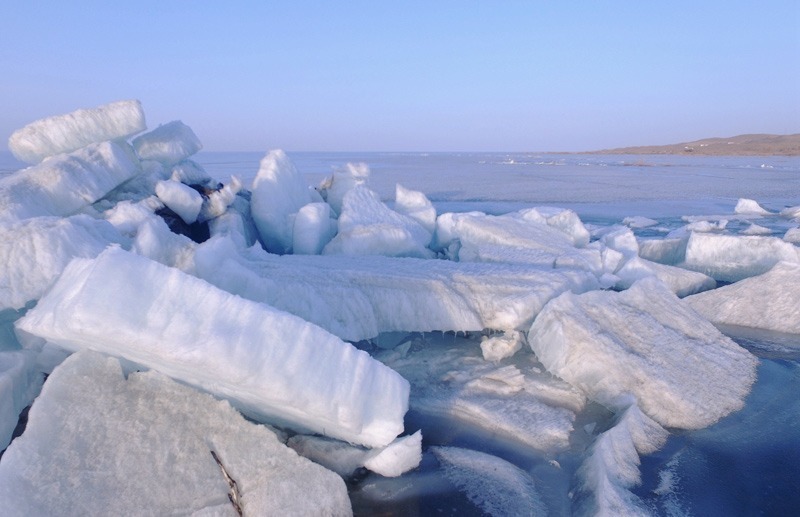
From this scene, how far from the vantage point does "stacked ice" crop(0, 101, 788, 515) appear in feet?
6.79

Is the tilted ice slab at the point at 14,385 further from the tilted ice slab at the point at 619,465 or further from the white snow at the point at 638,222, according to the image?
the white snow at the point at 638,222

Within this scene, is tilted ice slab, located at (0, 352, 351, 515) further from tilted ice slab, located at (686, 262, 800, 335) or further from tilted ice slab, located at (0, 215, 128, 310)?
tilted ice slab, located at (686, 262, 800, 335)

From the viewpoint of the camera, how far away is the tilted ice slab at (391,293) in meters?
3.63

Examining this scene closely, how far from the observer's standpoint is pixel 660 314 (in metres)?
3.89

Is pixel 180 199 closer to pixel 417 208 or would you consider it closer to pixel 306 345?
pixel 417 208

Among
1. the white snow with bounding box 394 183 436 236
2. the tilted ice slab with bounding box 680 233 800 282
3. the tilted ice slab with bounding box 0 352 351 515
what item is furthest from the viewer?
the white snow with bounding box 394 183 436 236

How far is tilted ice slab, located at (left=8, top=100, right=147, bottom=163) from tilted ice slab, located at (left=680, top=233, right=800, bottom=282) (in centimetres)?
615

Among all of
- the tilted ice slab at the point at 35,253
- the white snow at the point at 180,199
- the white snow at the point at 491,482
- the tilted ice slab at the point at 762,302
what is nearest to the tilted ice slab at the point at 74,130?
the white snow at the point at 180,199

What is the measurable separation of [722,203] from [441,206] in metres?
6.77

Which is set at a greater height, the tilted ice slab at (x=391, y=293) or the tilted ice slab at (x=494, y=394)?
the tilted ice slab at (x=391, y=293)

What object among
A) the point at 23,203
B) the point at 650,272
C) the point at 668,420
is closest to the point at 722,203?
the point at 650,272

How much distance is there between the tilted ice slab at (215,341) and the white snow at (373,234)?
296 centimetres

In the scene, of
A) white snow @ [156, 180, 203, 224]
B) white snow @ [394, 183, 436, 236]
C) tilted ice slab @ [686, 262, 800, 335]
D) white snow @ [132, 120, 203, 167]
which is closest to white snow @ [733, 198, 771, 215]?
tilted ice slab @ [686, 262, 800, 335]

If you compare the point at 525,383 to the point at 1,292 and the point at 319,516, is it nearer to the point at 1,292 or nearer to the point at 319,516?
the point at 319,516
